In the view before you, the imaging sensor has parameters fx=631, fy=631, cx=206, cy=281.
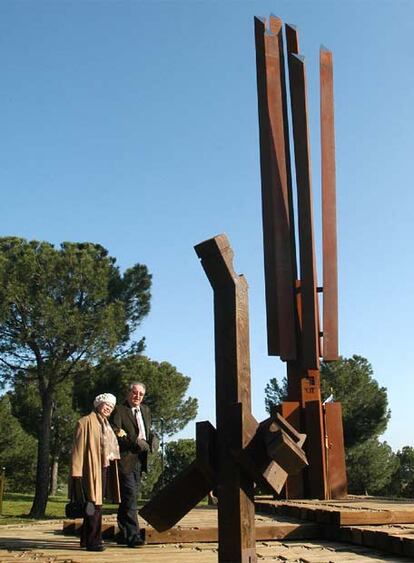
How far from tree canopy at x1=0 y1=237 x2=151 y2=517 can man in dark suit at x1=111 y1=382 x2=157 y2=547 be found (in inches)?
483

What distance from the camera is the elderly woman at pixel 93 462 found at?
4.02 metres

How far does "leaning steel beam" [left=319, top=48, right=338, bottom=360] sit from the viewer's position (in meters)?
7.98

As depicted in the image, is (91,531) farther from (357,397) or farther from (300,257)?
(357,397)

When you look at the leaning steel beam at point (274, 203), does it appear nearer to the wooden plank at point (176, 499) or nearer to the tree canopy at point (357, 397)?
the wooden plank at point (176, 499)

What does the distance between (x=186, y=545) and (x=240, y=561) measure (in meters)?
1.86

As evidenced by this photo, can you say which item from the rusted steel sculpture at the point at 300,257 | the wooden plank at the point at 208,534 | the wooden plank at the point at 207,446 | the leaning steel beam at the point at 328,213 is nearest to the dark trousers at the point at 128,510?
the wooden plank at the point at 208,534

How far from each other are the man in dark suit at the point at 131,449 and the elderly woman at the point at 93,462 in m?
0.12

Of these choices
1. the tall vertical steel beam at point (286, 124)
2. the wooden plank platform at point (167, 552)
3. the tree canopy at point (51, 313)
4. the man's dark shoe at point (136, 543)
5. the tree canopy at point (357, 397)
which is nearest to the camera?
the wooden plank platform at point (167, 552)

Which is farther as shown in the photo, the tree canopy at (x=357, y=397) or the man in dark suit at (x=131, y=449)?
the tree canopy at (x=357, y=397)

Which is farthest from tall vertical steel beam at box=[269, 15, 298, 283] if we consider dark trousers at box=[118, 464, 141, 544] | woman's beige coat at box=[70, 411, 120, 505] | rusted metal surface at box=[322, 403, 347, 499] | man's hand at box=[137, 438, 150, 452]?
woman's beige coat at box=[70, 411, 120, 505]

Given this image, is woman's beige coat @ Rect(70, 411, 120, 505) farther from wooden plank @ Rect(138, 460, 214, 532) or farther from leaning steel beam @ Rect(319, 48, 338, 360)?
leaning steel beam @ Rect(319, 48, 338, 360)

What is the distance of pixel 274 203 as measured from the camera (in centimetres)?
831

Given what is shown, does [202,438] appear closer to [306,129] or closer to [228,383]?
[228,383]

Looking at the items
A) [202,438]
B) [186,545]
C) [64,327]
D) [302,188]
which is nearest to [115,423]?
[186,545]
